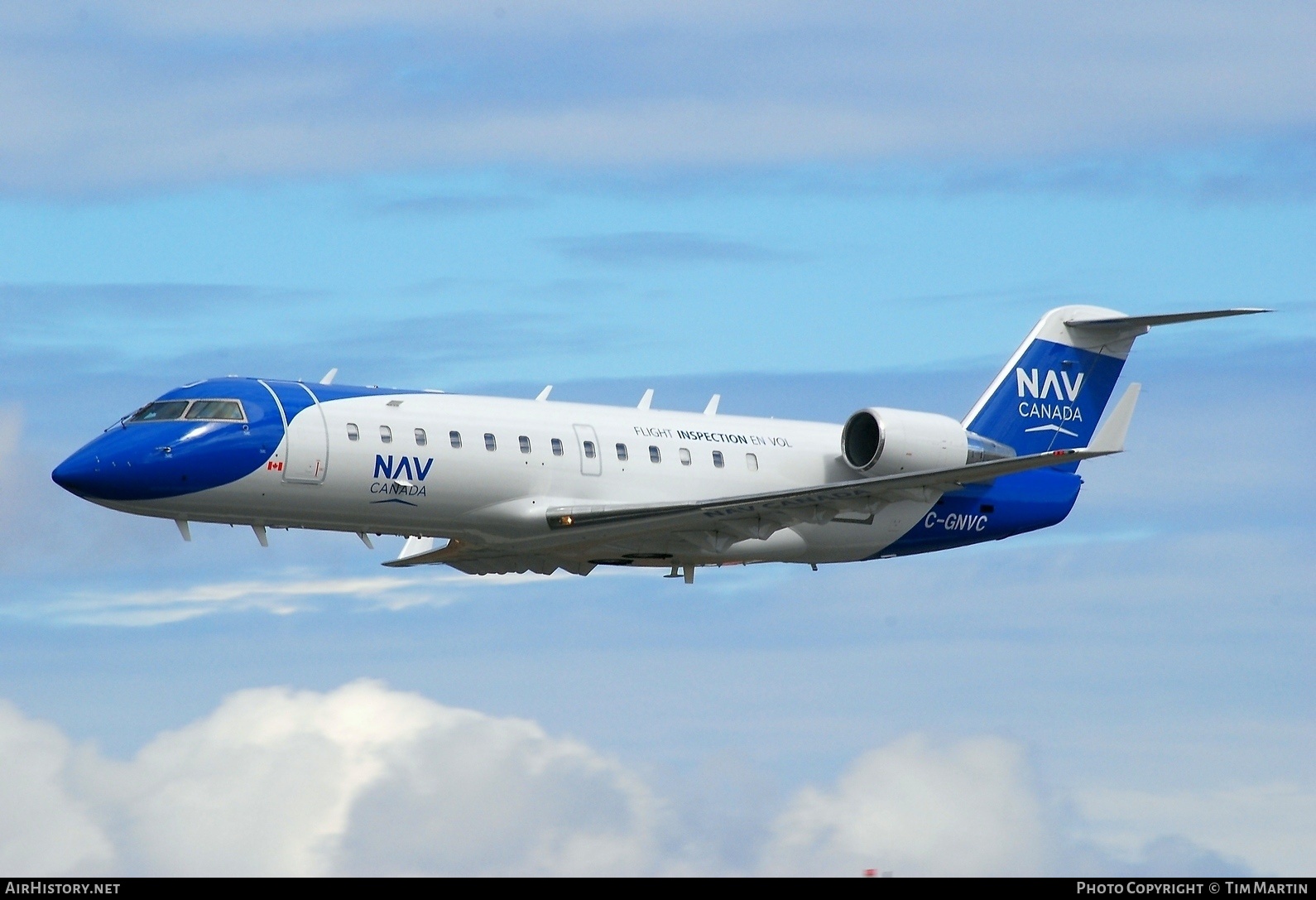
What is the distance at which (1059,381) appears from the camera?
1817 inches

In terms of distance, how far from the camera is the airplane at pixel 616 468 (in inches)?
1465

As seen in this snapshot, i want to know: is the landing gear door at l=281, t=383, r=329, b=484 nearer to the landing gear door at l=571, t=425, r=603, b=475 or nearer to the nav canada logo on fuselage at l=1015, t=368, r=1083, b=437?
the landing gear door at l=571, t=425, r=603, b=475

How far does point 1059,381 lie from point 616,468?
36.7ft

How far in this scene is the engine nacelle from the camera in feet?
139

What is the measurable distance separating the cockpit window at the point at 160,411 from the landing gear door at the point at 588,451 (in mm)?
7408

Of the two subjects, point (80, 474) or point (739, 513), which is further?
point (739, 513)

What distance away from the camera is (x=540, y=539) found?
39844mm

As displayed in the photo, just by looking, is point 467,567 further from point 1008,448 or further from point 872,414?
point 1008,448

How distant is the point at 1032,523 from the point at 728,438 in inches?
298

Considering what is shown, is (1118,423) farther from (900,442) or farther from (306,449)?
(306,449)

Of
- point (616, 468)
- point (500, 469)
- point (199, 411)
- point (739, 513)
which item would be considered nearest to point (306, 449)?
point (199, 411)

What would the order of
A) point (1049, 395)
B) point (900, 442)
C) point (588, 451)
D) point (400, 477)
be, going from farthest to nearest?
point (1049, 395) < point (900, 442) < point (588, 451) < point (400, 477)

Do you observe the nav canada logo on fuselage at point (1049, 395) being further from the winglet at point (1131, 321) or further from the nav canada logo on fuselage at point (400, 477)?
the nav canada logo on fuselage at point (400, 477)

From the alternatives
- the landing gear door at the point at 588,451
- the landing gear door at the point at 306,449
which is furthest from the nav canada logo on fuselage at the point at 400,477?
the landing gear door at the point at 588,451
